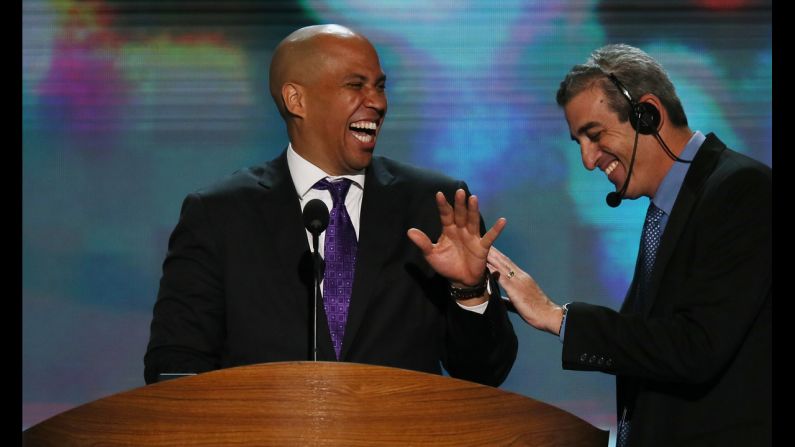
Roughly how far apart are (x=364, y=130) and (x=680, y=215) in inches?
33.1

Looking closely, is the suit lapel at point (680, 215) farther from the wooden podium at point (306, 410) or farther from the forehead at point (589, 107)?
the wooden podium at point (306, 410)

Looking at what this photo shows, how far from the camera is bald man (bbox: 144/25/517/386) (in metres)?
2.54

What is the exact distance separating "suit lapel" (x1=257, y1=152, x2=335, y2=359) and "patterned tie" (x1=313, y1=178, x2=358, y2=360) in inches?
1.4

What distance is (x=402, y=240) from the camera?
269 cm

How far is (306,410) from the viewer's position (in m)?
1.71

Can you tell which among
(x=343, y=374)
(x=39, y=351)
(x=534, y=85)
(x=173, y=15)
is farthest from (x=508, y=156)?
(x=343, y=374)

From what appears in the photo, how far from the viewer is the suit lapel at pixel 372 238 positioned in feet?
8.40

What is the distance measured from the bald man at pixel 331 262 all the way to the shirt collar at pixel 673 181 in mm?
412

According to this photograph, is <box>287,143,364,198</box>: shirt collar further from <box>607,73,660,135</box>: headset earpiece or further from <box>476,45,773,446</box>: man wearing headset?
<box>607,73,660,135</box>: headset earpiece

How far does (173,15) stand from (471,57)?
1.15m

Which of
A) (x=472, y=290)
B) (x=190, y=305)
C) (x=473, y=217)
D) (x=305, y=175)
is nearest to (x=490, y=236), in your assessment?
(x=473, y=217)

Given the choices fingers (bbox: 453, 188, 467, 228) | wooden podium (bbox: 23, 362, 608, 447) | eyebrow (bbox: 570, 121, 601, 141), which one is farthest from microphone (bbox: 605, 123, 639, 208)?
wooden podium (bbox: 23, 362, 608, 447)

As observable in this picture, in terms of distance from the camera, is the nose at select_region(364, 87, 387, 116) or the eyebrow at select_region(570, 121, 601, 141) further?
the nose at select_region(364, 87, 387, 116)

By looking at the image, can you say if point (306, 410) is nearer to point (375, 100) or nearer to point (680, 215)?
point (680, 215)
